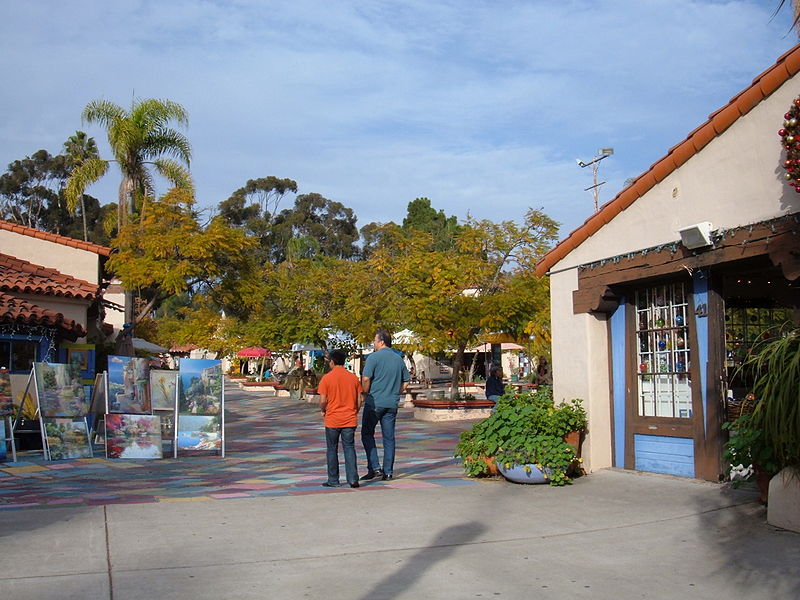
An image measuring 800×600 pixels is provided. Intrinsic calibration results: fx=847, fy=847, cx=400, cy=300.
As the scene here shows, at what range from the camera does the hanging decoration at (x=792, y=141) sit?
7.31m

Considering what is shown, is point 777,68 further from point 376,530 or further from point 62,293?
point 62,293

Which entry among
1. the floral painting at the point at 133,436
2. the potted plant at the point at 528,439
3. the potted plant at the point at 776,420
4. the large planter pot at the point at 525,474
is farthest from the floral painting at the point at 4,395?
the potted plant at the point at 776,420

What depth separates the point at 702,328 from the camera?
30.4 feet

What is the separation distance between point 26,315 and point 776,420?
41.9 ft

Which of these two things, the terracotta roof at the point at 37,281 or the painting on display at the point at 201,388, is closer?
the painting on display at the point at 201,388

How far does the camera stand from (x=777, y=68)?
8.14 meters

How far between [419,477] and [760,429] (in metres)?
4.72

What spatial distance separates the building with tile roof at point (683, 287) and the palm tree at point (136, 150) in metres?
17.5

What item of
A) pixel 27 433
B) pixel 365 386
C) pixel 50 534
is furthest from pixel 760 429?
pixel 27 433

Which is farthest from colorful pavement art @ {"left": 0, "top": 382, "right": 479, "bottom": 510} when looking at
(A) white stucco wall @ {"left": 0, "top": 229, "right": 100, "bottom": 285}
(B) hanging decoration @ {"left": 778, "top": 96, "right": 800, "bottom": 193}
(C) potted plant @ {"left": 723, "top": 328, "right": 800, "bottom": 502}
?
(A) white stucco wall @ {"left": 0, "top": 229, "right": 100, "bottom": 285}

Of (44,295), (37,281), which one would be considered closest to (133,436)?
(44,295)

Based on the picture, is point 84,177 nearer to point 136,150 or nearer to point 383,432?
point 136,150

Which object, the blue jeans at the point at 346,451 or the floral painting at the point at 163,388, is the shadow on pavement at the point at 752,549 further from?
the floral painting at the point at 163,388

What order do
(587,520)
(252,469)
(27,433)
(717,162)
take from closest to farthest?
1. (587,520)
2. (717,162)
3. (252,469)
4. (27,433)
